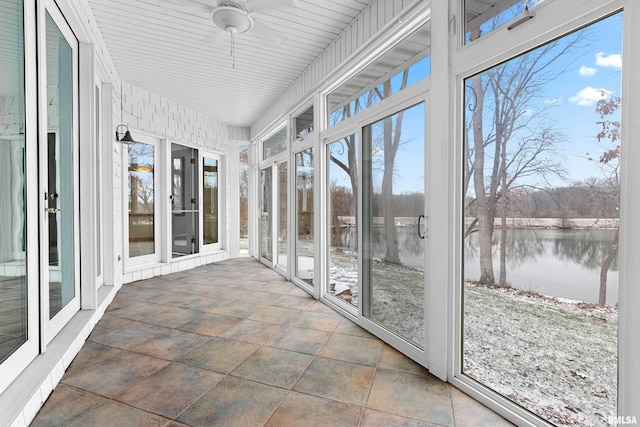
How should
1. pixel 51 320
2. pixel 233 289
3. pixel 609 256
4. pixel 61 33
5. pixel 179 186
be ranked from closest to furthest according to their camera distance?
1. pixel 609 256
2. pixel 51 320
3. pixel 61 33
4. pixel 233 289
5. pixel 179 186

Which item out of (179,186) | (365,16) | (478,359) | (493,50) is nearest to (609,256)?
(478,359)

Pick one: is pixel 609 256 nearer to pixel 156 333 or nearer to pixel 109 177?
pixel 156 333

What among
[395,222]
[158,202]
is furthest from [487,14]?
[158,202]

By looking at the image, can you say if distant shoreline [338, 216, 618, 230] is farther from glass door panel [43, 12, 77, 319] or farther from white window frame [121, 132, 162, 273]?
white window frame [121, 132, 162, 273]

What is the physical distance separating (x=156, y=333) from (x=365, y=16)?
331 centimetres

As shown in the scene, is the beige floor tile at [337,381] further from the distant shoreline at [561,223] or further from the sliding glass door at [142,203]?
the sliding glass door at [142,203]

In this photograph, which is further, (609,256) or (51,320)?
(51,320)

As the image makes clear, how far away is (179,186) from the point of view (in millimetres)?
5805

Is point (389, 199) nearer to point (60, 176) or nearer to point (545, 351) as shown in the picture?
point (545, 351)

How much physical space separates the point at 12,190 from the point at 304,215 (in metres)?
3.08

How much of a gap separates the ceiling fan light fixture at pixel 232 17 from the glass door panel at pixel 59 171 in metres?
1.16

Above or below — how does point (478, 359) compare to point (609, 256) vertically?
below

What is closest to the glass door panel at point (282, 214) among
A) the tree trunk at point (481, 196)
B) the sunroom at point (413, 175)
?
the sunroom at point (413, 175)

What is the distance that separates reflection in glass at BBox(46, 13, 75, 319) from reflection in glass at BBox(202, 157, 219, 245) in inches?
140
